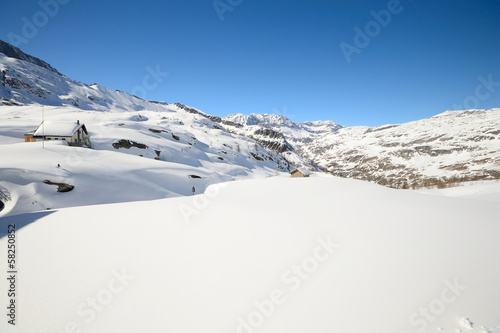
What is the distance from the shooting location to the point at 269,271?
4.42m

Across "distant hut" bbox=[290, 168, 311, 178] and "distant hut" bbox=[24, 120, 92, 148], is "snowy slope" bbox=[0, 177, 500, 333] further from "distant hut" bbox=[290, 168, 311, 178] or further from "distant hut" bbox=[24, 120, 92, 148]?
"distant hut" bbox=[24, 120, 92, 148]

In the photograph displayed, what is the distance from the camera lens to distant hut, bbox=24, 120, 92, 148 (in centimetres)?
3578

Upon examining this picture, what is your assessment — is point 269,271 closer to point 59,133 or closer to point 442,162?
point 59,133

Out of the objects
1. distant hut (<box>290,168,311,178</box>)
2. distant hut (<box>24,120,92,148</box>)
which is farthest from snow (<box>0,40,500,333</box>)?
distant hut (<box>24,120,92,148</box>)

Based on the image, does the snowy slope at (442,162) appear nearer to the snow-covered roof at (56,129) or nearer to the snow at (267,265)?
the snow at (267,265)

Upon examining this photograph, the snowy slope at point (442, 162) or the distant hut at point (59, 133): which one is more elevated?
the snowy slope at point (442, 162)

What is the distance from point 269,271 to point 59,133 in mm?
→ 49719

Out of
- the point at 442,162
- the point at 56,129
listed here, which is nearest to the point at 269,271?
the point at 56,129

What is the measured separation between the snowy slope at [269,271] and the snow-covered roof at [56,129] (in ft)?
130

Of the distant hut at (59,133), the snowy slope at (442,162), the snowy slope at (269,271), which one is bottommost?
the snowy slope at (269,271)

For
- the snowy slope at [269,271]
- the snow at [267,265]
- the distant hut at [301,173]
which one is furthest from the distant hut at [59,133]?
the distant hut at [301,173]

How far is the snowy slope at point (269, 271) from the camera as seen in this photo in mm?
3229

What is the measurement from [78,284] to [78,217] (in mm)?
5488

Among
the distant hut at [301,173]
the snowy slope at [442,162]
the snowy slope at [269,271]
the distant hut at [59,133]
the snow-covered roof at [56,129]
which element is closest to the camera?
the snowy slope at [269,271]
